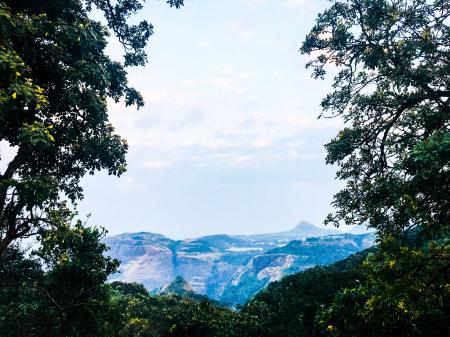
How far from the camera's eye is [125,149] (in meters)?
14.7

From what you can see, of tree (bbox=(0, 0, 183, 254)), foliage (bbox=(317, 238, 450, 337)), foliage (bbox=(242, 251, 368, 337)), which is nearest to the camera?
foliage (bbox=(317, 238, 450, 337))

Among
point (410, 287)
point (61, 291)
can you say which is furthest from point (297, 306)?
point (410, 287)

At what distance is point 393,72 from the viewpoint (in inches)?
435

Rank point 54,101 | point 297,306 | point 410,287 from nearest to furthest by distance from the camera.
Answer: point 410,287, point 54,101, point 297,306

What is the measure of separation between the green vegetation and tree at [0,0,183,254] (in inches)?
1.8

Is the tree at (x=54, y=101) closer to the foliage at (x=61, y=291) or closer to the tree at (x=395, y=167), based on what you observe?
the foliage at (x=61, y=291)

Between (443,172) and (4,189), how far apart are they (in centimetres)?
1180

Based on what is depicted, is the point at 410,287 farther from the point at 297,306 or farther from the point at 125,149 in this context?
the point at 297,306

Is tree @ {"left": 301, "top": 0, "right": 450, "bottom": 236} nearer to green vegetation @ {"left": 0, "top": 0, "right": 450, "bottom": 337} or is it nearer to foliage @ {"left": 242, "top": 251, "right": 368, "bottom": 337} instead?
green vegetation @ {"left": 0, "top": 0, "right": 450, "bottom": 337}

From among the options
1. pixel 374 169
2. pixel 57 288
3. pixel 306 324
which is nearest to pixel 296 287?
pixel 306 324

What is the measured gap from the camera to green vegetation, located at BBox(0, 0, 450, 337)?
23.4ft

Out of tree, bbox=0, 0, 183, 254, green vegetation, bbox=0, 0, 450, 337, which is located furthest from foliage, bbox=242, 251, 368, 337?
tree, bbox=0, 0, 183, 254

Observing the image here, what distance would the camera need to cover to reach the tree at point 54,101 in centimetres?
927

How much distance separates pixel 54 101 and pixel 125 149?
3515mm
